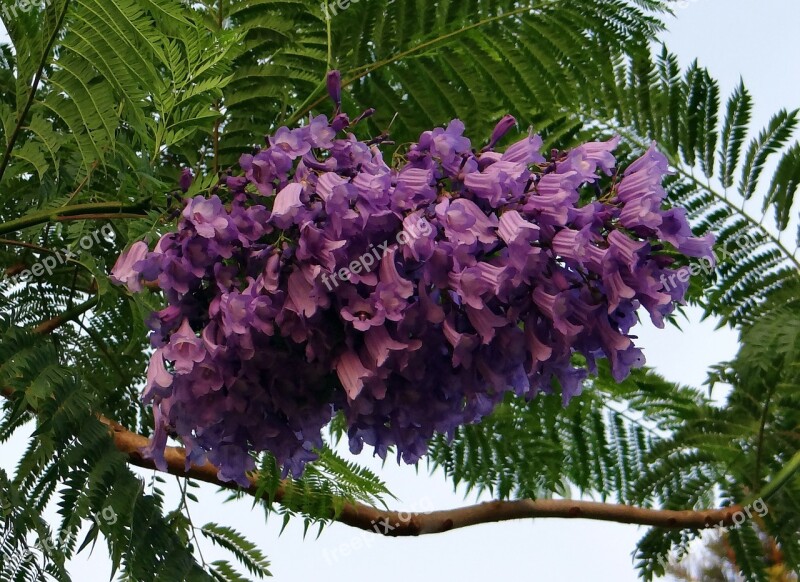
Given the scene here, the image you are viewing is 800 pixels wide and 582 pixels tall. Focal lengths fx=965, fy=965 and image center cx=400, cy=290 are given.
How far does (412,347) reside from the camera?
1179 millimetres

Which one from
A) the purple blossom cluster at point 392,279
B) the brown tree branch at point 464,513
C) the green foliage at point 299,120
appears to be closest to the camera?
the purple blossom cluster at point 392,279

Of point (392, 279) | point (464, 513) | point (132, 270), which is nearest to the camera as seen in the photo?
point (392, 279)

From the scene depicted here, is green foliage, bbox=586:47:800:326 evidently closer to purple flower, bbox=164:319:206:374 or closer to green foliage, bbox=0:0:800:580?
Result: green foliage, bbox=0:0:800:580

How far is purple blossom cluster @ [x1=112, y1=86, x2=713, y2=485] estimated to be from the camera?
1.16 metres

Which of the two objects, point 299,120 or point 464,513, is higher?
point 299,120

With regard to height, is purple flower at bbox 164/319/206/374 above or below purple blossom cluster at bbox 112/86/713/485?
below

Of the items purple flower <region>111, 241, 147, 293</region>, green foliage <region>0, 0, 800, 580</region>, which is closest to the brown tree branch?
green foliage <region>0, 0, 800, 580</region>

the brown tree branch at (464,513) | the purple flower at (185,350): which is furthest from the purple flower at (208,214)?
the brown tree branch at (464,513)

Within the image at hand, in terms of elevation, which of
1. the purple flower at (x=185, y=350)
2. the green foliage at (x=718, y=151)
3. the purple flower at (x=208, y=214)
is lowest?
the purple flower at (x=185, y=350)

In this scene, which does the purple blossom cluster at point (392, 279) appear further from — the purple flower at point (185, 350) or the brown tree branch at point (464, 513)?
the brown tree branch at point (464, 513)

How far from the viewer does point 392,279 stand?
3.78 ft

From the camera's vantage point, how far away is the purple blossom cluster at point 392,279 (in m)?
1.16

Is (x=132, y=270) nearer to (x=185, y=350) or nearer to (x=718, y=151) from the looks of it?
(x=185, y=350)

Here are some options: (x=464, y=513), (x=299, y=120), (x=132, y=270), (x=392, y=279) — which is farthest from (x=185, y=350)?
(x=464, y=513)
